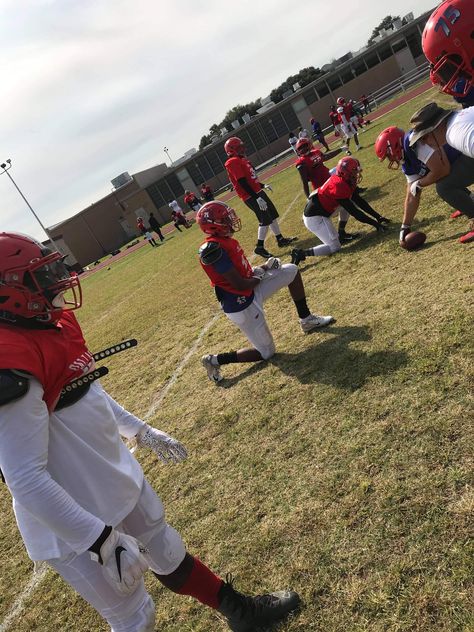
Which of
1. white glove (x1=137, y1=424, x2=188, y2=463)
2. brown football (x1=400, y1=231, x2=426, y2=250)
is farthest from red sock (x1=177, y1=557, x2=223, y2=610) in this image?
brown football (x1=400, y1=231, x2=426, y2=250)

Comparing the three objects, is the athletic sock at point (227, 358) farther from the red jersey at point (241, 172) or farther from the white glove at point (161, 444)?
the red jersey at point (241, 172)

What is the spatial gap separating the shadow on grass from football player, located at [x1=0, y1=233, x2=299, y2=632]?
6.40 feet

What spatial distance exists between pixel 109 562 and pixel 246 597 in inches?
37.4

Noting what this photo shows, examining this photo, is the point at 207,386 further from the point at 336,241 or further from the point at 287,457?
the point at 336,241

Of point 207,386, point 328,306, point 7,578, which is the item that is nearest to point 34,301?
point 7,578

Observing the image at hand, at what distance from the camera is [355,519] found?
2633 millimetres

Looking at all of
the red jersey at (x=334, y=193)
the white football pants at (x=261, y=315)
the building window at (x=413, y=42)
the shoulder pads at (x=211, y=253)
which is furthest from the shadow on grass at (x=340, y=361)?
the building window at (x=413, y=42)

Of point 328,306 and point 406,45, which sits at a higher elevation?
point 406,45

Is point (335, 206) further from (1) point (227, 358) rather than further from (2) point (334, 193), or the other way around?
(1) point (227, 358)

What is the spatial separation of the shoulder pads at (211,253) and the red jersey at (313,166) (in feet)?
15.8

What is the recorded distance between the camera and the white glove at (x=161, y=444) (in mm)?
2730

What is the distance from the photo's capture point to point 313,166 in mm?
8781

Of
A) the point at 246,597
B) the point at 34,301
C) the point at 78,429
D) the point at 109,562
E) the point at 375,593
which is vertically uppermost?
the point at 34,301

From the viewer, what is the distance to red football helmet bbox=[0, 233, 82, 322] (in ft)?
6.31
